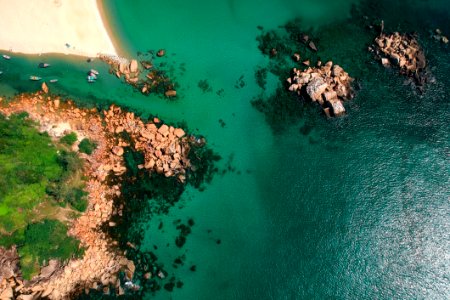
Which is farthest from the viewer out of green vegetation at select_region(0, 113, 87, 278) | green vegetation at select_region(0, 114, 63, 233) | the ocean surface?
the ocean surface

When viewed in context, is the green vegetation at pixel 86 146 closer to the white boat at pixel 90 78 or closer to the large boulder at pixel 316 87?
the white boat at pixel 90 78

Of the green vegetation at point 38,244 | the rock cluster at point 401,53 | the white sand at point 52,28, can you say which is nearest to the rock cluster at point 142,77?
the white sand at point 52,28

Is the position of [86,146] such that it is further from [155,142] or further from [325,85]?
[325,85]

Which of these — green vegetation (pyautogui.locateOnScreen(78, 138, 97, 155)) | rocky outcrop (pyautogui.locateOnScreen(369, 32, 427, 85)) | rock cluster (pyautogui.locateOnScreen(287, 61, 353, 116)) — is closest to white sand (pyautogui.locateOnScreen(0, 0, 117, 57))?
green vegetation (pyautogui.locateOnScreen(78, 138, 97, 155))

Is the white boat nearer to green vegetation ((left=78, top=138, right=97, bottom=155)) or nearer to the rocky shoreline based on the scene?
the rocky shoreline

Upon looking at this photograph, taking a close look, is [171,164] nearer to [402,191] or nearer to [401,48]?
[402,191]

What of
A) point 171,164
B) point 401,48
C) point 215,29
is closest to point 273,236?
point 171,164
